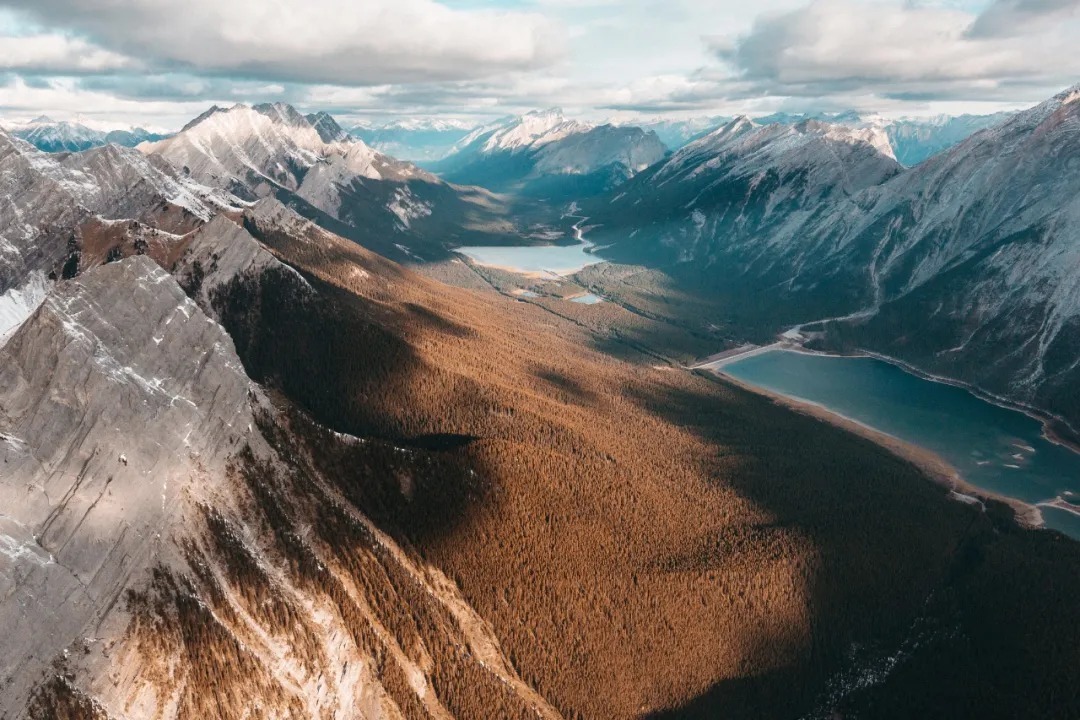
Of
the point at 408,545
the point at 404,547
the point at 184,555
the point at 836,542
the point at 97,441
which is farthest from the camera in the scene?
the point at 836,542

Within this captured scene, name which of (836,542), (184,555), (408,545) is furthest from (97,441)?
(836,542)

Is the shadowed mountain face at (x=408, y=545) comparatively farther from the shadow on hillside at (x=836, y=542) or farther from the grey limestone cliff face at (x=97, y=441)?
the shadow on hillside at (x=836, y=542)

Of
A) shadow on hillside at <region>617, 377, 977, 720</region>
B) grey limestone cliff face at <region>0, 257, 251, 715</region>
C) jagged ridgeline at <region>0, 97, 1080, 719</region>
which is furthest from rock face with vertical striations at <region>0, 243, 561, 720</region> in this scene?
shadow on hillside at <region>617, 377, 977, 720</region>

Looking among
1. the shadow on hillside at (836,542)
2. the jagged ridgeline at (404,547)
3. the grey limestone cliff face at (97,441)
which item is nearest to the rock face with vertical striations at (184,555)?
the grey limestone cliff face at (97,441)

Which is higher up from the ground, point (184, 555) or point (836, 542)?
point (184, 555)

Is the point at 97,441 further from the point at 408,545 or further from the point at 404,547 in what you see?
the point at 408,545

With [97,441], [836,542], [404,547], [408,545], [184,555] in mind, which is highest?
[97,441]
